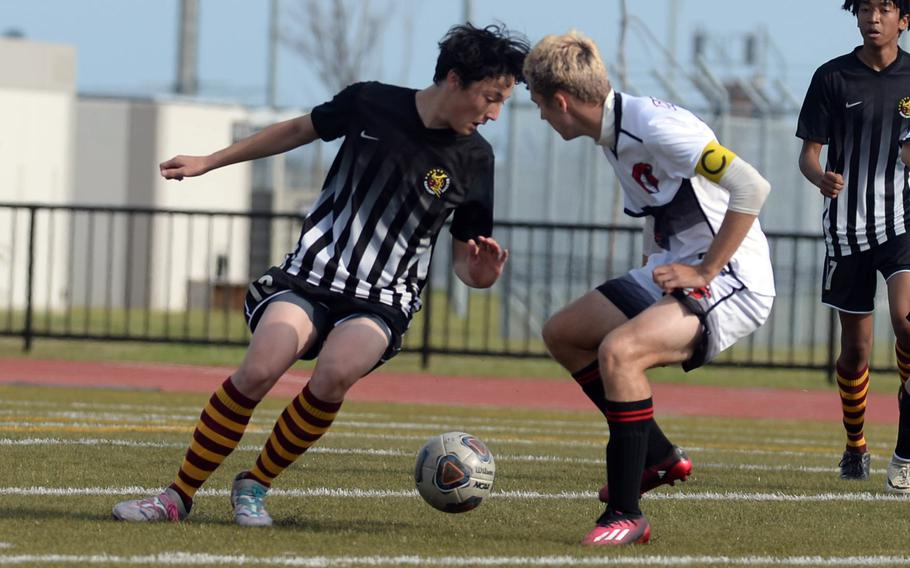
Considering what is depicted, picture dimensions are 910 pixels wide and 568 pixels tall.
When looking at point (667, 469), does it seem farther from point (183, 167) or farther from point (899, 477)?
point (183, 167)

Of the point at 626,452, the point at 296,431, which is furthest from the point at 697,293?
the point at 296,431

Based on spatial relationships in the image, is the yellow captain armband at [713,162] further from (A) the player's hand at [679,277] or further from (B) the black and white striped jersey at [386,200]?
(B) the black and white striped jersey at [386,200]

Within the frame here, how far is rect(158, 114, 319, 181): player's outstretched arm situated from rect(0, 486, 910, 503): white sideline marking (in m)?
1.27

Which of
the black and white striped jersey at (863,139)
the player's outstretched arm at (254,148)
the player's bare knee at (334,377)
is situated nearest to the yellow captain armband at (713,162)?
the player's bare knee at (334,377)

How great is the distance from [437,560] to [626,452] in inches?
32.9

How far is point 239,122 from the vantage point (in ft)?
130

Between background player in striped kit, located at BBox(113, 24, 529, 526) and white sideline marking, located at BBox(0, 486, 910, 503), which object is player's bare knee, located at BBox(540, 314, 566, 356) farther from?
white sideline marking, located at BBox(0, 486, 910, 503)

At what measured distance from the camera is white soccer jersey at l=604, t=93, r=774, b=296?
5.62 m

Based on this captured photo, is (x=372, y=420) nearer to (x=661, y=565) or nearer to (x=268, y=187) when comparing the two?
(x=661, y=565)

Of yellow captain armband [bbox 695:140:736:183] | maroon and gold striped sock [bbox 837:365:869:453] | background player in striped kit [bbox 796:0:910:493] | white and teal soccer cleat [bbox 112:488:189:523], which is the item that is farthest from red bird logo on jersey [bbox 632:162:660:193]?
maroon and gold striped sock [bbox 837:365:869:453]

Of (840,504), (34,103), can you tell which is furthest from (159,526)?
(34,103)

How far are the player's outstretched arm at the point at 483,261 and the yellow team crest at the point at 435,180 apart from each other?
22 centimetres

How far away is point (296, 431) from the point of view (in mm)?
5926

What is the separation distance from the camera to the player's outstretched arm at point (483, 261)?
6.05m
